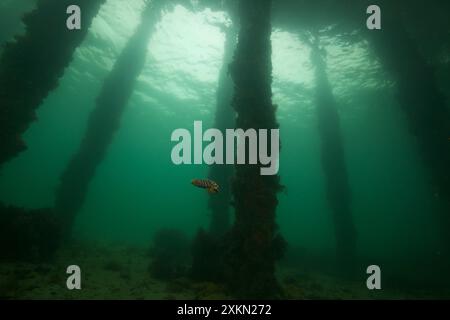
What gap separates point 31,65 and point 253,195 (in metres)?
8.95

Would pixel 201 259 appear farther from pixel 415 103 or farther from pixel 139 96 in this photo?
pixel 139 96

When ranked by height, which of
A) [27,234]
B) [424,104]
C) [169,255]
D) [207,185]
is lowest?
[169,255]

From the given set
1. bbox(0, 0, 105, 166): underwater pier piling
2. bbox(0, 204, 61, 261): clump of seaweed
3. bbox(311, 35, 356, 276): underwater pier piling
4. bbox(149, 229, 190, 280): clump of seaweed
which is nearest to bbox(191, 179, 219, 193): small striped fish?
bbox(149, 229, 190, 280): clump of seaweed

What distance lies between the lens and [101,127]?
51.5 ft

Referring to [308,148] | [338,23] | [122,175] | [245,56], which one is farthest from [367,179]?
[122,175]

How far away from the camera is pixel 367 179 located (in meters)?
75.2

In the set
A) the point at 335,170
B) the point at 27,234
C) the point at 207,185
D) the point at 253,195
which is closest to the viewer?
the point at 207,185

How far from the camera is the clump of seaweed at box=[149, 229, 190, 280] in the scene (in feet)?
31.7

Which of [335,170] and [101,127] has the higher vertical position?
[101,127]

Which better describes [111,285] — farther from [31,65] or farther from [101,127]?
[101,127]

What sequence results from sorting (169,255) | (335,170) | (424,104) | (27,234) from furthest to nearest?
(335,170)
(424,104)
(169,255)
(27,234)

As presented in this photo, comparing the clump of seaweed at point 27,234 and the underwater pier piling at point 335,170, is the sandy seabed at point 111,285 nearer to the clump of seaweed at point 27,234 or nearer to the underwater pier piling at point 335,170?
the clump of seaweed at point 27,234

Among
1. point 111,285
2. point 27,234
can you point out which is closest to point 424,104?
point 111,285

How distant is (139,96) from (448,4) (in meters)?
30.6
